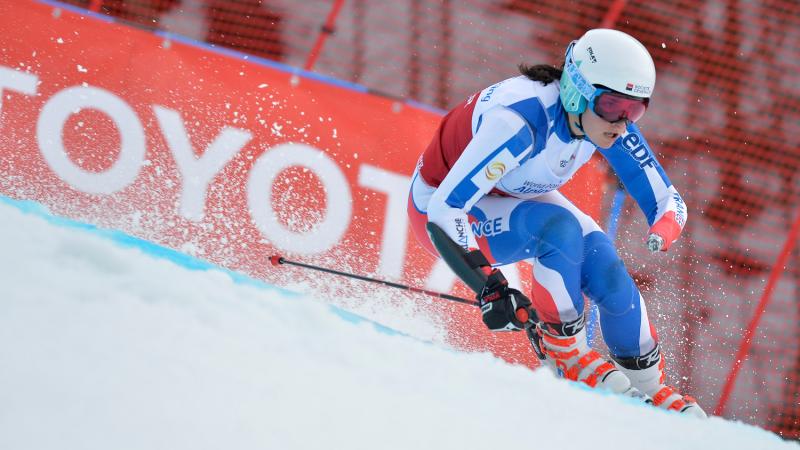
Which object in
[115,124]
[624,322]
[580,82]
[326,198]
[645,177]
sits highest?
[580,82]

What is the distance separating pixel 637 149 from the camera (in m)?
3.62

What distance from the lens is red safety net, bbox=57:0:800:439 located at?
4.92 m

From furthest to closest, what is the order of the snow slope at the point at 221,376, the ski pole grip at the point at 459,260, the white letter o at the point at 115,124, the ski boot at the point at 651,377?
the white letter o at the point at 115,124, the ski boot at the point at 651,377, the ski pole grip at the point at 459,260, the snow slope at the point at 221,376

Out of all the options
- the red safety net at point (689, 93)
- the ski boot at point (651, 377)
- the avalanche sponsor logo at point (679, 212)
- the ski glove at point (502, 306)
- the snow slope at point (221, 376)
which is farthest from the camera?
the red safety net at point (689, 93)

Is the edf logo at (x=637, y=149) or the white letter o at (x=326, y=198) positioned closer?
the edf logo at (x=637, y=149)

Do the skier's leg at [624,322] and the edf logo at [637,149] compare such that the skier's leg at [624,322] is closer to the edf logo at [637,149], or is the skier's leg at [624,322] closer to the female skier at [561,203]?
the female skier at [561,203]

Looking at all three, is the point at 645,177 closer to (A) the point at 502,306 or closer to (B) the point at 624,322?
(B) the point at 624,322

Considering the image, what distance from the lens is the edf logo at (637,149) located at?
3607mm

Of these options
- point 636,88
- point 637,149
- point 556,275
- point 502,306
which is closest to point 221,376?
point 502,306

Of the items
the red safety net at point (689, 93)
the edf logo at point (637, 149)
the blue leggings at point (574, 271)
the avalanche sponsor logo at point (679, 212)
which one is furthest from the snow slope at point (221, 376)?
the red safety net at point (689, 93)

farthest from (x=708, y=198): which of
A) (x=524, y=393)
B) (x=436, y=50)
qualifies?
(x=524, y=393)

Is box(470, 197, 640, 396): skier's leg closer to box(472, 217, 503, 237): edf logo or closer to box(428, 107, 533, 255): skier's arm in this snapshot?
box(472, 217, 503, 237): edf logo

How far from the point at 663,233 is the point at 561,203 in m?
0.40

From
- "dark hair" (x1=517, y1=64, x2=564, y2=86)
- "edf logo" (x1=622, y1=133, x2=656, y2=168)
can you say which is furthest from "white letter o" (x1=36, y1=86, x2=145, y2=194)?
"edf logo" (x1=622, y1=133, x2=656, y2=168)
